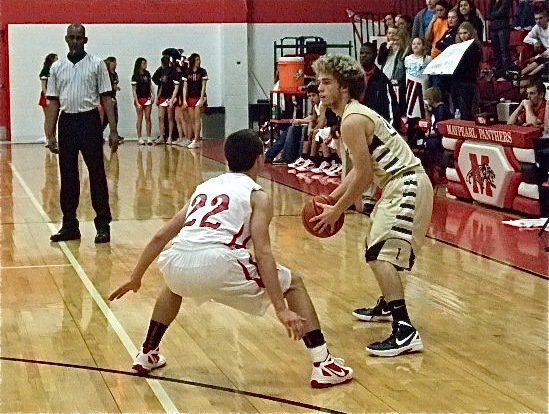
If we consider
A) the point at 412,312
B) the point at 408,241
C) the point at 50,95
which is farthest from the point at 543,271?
the point at 50,95

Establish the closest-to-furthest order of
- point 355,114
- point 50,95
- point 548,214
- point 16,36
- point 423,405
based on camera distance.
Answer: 1. point 423,405
2. point 355,114
3. point 50,95
4. point 548,214
5. point 16,36

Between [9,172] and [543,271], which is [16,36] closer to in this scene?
[9,172]

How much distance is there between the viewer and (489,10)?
14.9 m

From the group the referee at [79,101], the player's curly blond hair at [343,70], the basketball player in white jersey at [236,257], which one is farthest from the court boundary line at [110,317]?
the player's curly blond hair at [343,70]

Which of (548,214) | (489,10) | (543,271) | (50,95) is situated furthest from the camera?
(489,10)

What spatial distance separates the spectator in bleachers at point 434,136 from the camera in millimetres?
13234

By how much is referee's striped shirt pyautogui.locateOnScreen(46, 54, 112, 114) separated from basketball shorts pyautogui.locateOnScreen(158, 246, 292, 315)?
433 centimetres

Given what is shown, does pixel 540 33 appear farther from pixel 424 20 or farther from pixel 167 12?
pixel 167 12

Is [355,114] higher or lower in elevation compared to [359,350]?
higher

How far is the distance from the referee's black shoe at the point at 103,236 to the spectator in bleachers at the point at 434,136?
17.6 feet

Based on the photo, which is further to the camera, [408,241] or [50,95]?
[50,95]

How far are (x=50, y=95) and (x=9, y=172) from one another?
22.7 feet

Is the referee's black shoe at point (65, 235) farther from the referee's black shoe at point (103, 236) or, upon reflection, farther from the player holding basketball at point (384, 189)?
the player holding basketball at point (384, 189)

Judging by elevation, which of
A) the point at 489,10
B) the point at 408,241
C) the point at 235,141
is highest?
the point at 489,10
